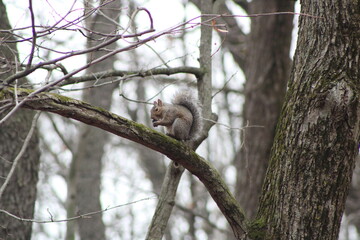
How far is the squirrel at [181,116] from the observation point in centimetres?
408

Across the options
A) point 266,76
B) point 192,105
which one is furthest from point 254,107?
point 192,105

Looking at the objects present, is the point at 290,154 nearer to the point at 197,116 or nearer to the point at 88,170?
the point at 197,116

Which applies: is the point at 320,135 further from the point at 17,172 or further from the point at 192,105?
the point at 17,172

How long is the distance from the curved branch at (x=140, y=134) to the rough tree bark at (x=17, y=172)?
2.18 m

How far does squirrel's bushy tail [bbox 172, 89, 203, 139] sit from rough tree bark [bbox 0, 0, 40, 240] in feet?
4.99

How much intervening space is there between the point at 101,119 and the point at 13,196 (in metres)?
2.53

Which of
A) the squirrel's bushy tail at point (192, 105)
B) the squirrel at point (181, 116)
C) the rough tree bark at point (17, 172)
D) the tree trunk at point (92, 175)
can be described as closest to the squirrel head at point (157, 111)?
the squirrel at point (181, 116)

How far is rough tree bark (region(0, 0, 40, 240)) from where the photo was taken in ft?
16.0

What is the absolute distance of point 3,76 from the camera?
4.88m

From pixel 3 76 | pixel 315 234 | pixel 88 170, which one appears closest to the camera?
pixel 315 234

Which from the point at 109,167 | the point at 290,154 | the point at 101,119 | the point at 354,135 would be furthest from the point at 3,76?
the point at 109,167

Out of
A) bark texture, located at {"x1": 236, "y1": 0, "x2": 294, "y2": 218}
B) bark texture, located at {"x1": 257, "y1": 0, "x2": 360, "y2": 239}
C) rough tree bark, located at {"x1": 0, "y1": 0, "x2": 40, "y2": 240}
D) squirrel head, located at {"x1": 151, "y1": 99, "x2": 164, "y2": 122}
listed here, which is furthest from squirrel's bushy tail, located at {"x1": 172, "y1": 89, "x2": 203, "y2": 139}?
bark texture, located at {"x1": 236, "y1": 0, "x2": 294, "y2": 218}

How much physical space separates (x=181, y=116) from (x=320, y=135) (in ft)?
4.46

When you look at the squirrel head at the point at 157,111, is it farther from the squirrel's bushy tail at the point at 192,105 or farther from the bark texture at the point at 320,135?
the bark texture at the point at 320,135
